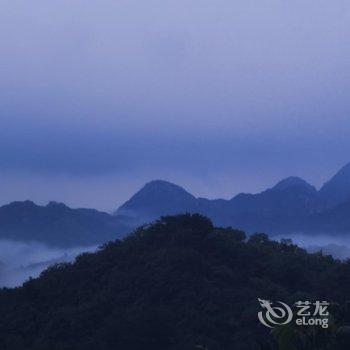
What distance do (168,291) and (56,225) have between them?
5521 inches

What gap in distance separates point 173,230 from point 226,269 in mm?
5498

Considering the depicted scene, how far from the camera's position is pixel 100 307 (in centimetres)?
3575

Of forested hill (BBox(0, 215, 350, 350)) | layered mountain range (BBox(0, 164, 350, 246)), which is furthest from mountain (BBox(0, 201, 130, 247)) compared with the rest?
forested hill (BBox(0, 215, 350, 350))

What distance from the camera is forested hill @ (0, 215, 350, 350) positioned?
31.3 m

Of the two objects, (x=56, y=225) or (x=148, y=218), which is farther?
(x=148, y=218)

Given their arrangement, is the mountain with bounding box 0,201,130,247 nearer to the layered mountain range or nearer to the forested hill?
the layered mountain range

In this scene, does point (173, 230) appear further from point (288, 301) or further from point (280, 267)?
point (288, 301)

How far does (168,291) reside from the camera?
1469 inches

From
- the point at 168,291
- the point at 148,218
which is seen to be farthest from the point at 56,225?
the point at 168,291

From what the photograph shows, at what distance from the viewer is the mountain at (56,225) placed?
17188 cm

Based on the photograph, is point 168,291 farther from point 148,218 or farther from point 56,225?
point 148,218

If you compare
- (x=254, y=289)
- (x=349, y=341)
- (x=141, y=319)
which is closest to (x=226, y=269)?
(x=254, y=289)

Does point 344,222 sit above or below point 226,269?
above

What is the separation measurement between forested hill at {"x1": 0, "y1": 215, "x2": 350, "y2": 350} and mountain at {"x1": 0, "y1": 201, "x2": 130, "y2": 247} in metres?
127
